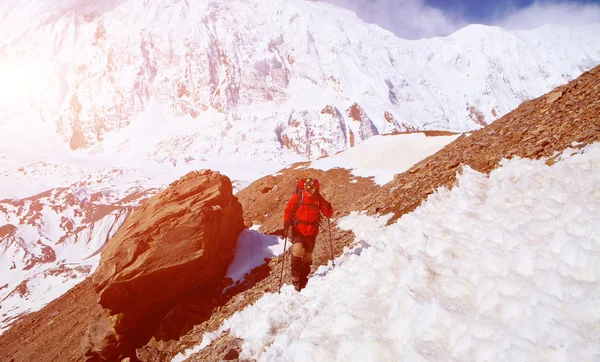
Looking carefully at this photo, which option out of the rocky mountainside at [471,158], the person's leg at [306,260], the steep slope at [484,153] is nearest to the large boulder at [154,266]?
the rocky mountainside at [471,158]

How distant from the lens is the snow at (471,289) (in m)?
3.55

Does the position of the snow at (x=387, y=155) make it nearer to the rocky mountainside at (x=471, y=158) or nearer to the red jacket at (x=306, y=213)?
the rocky mountainside at (x=471, y=158)

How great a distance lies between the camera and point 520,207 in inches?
248

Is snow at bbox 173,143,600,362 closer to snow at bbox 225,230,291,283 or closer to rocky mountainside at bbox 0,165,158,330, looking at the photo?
snow at bbox 225,230,291,283

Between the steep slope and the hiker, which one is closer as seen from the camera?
the steep slope

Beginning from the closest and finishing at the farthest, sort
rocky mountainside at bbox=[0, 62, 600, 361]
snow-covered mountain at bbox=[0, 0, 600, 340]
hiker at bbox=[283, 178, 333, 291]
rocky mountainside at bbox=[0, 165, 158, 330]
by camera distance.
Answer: rocky mountainside at bbox=[0, 62, 600, 361] → hiker at bbox=[283, 178, 333, 291] → rocky mountainside at bbox=[0, 165, 158, 330] → snow-covered mountain at bbox=[0, 0, 600, 340]

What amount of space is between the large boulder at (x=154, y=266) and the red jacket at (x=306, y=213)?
510 cm

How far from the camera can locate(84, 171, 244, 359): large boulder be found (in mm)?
11648

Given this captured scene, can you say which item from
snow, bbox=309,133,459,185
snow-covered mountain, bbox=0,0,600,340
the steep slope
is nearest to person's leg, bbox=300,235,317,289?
the steep slope

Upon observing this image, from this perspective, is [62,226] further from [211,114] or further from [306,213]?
[306,213]

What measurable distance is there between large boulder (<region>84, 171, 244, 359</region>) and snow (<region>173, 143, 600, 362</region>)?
4593 millimetres

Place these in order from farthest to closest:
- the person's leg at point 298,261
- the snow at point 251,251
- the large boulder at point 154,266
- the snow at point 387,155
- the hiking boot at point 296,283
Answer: the snow at point 387,155 → the snow at point 251,251 → the large boulder at point 154,266 → the person's leg at point 298,261 → the hiking boot at point 296,283

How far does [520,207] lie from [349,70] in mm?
199009

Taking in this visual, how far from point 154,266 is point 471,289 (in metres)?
10.6
